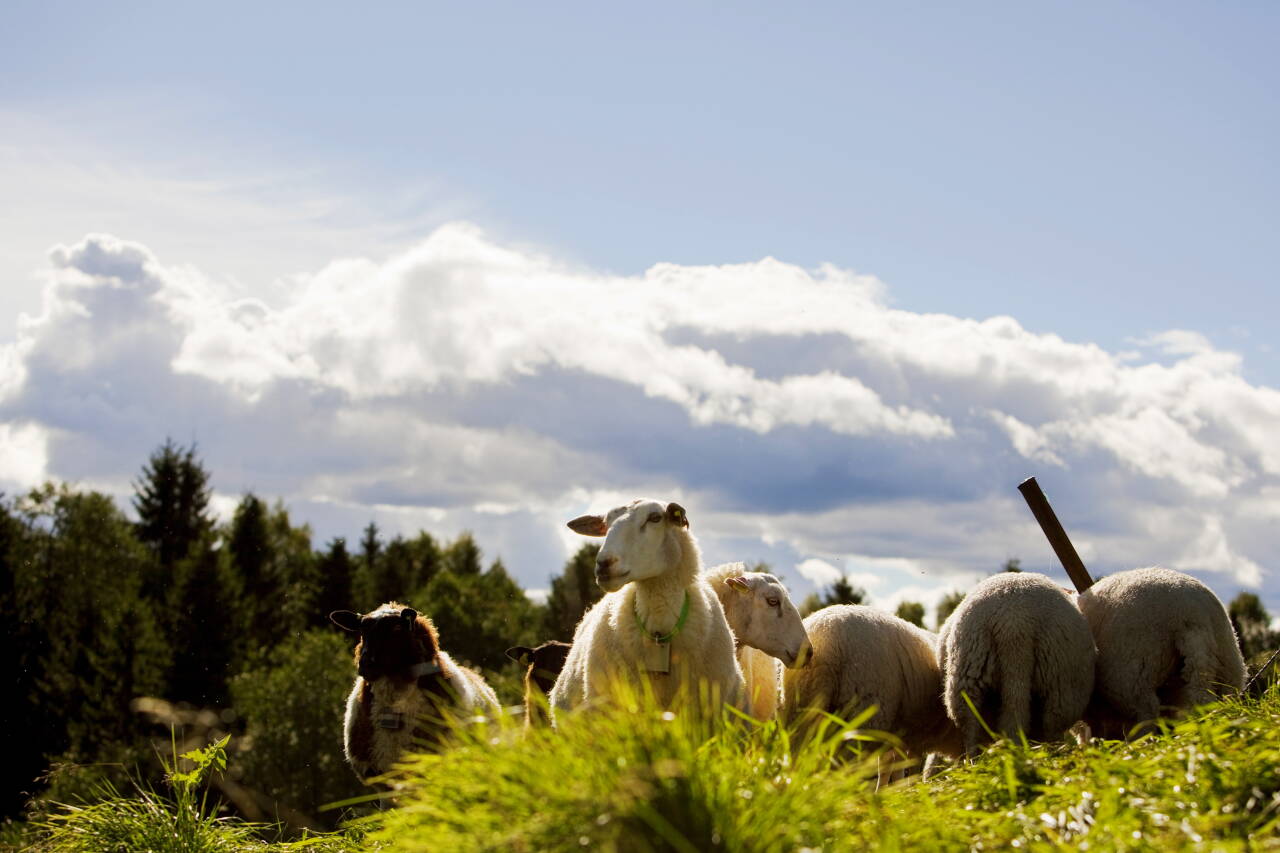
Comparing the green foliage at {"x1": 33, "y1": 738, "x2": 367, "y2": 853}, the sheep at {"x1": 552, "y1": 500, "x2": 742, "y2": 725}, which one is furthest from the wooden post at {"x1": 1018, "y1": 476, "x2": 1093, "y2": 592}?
the green foliage at {"x1": 33, "y1": 738, "x2": 367, "y2": 853}

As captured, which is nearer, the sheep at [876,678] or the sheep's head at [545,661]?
the sheep at [876,678]

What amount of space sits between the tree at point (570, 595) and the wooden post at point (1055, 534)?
35.5 metres

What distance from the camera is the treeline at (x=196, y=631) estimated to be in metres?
39.3

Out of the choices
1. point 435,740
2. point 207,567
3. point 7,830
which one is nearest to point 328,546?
point 207,567

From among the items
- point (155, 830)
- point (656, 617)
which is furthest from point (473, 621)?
point (155, 830)

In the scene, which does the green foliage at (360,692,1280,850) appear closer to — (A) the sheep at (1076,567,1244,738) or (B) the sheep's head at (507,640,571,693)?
(A) the sheep at (1076,567,1244,738)

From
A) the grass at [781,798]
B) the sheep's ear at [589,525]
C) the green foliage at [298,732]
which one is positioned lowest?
the green foliage at [298,732]

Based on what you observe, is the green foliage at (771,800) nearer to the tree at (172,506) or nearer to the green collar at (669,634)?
the green collar at (669,634)

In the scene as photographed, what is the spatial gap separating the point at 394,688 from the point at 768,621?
3424 mm

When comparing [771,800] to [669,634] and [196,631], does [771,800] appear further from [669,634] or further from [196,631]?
[196,631]

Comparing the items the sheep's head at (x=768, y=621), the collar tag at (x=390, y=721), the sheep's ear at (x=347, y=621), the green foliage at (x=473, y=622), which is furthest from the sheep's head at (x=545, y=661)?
the green foliage at (x=473, y=622)

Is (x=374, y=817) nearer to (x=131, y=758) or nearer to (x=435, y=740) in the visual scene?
(x=435, y=740)

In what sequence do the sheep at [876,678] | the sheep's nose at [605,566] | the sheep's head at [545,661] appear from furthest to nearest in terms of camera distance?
1. the sheep's head at [545,661]
2. the sheep at [876,678]
3. the sheep's nose at [605,566]

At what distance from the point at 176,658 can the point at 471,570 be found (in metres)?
28.1
